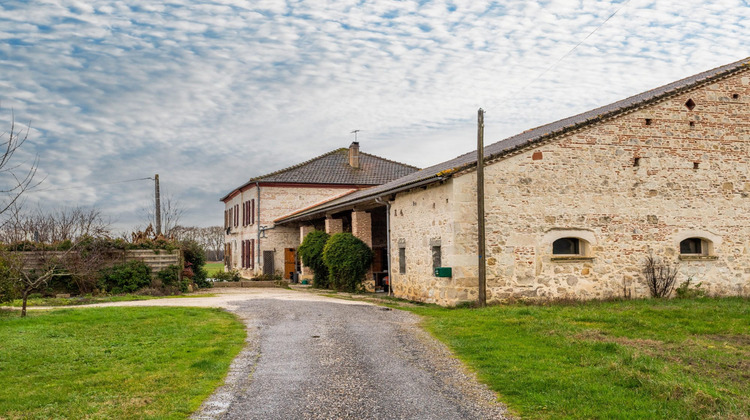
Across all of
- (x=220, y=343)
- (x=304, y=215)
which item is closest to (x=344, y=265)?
(x=304, y=215)

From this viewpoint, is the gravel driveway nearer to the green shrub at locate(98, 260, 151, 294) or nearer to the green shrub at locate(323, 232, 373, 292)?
the green shrub at locate(323, 232, 373, 292)

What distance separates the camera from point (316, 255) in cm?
2334

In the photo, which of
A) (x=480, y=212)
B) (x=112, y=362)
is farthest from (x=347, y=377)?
(x=480, y=212)

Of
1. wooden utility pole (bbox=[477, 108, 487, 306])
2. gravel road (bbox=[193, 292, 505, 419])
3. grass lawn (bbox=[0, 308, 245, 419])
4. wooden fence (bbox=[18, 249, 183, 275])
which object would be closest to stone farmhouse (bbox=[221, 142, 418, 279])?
wooden fence (bbox=[18, 249, 183, 275])

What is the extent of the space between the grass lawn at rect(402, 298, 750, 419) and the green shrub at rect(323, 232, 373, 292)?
7.06 metres

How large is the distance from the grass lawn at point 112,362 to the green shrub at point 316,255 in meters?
9.89

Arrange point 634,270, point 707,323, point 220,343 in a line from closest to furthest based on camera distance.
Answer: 1. point 220,343
2. point 707,323
3. point 634,270

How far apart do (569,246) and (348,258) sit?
24.8ft

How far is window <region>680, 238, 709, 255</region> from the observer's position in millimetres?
16672

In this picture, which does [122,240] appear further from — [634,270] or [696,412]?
[696,412]

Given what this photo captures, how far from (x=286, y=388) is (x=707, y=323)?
839 cm

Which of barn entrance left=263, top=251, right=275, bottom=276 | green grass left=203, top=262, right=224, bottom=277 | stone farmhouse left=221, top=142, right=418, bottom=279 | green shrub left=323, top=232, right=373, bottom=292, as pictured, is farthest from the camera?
green grass left=203, top=262, right=224, bottom=277

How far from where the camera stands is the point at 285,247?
1303 inches

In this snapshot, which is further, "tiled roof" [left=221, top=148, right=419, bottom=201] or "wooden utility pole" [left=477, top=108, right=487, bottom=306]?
"tiled roof" [left=221, top=148, right=419, bottom=201]
